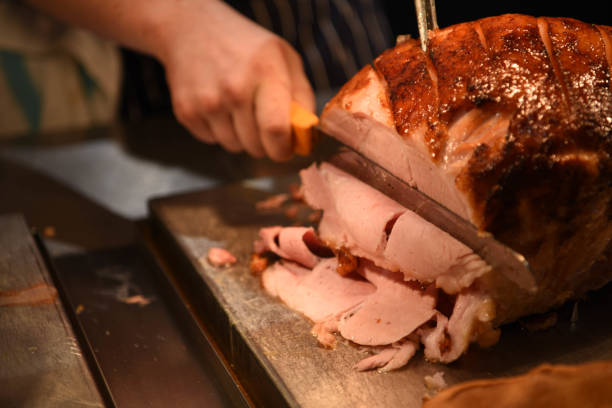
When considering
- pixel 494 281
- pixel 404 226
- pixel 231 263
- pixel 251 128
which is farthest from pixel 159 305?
pixel 494 281

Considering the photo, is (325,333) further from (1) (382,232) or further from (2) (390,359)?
(1) (382,232)

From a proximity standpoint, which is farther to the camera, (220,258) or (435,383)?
(220,258)

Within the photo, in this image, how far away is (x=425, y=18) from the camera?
6.12 feet

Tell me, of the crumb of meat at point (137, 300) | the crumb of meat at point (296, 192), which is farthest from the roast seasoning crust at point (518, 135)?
the crumb of meat at point (137, 300)

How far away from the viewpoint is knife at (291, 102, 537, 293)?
4.78 feet

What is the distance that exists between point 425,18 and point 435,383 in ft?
3.54

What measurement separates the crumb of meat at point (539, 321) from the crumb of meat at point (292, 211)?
98 centimetres

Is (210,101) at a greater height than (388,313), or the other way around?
(210,101)

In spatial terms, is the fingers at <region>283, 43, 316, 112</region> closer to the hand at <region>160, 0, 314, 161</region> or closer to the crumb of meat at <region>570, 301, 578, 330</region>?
the hand at <region>160, 0, 314, 161</region>

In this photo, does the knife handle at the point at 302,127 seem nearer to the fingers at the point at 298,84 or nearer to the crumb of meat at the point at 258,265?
the fingers at the point at 298,84

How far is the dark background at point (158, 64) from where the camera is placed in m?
3.51

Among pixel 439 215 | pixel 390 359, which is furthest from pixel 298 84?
pixel 390 359

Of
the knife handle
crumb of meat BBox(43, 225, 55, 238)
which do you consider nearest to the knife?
the knife handle

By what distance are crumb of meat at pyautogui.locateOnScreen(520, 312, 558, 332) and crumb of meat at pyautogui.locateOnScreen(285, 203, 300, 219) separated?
0.98 metres
